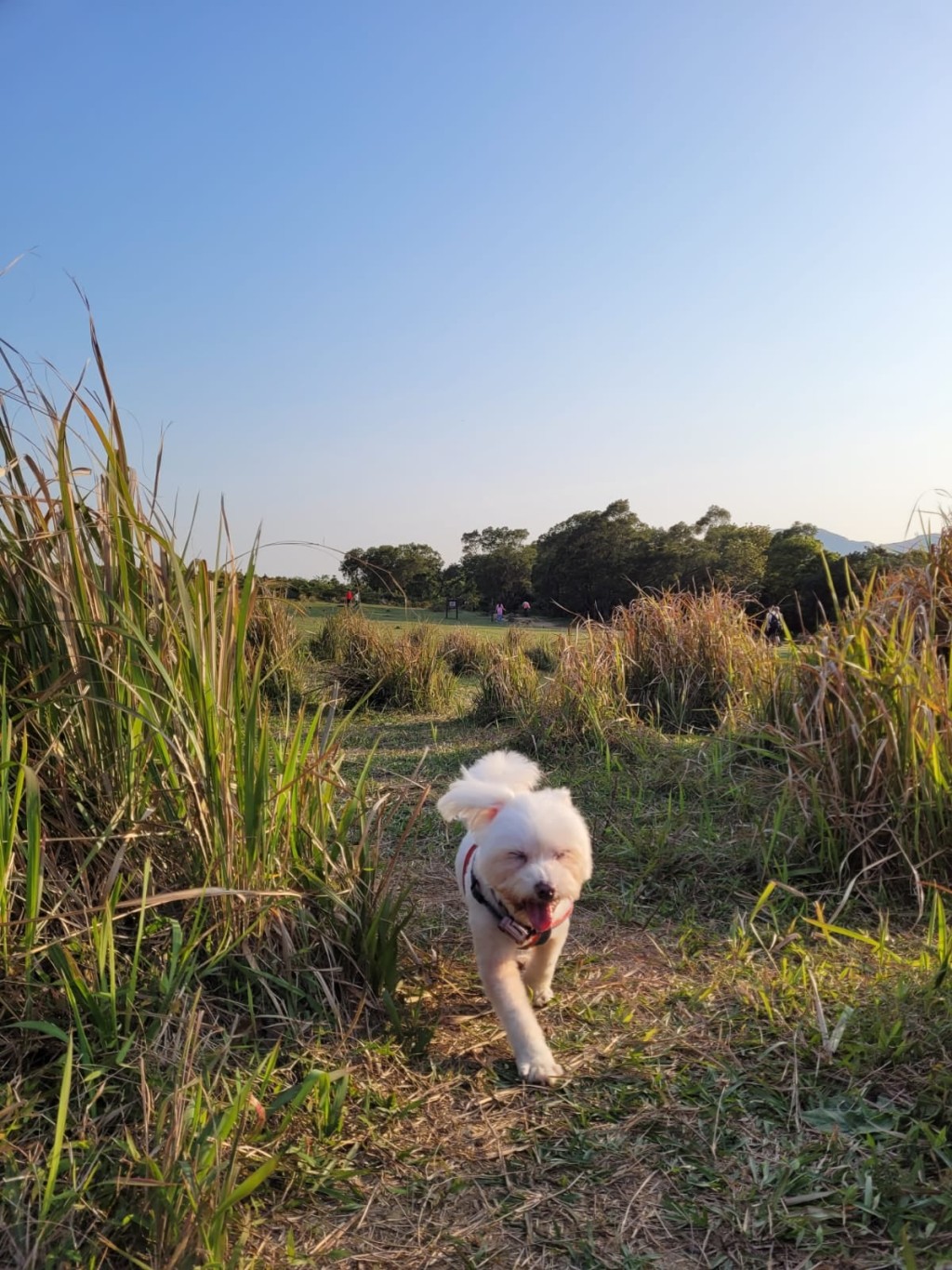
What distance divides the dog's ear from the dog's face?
53 mm

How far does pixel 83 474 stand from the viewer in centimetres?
230

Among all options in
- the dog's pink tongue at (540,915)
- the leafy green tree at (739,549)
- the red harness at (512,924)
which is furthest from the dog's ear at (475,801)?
the leafy green tree at (739,549)

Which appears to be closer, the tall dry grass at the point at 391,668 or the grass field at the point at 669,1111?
the grass field at the point at 669,1111

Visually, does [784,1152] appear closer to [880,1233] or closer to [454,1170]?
[880,1233]

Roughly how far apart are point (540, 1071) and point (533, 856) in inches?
23.1

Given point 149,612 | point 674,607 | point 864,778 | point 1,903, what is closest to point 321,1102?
point 1,903

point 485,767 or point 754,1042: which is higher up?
point 485,767

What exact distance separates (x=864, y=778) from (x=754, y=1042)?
5.34ft

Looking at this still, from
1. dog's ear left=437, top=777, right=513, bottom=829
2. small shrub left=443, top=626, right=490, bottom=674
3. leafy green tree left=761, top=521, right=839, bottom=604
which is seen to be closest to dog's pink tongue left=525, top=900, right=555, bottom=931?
dog's ear left=437, top=777, right=513, bottom=829

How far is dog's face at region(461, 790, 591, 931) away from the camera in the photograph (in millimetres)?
2336

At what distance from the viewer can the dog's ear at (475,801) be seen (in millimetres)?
2570

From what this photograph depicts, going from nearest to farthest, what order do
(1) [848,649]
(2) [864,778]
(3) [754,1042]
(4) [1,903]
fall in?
(4) [1,903] → (3) [754,1042] → (2) [864,778] → (1) [848,649]

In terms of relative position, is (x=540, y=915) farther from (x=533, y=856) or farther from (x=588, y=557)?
(x=588, y=557)

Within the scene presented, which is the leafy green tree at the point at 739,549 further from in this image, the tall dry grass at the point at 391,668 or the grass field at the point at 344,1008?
the grass field at the point at 344,1008
